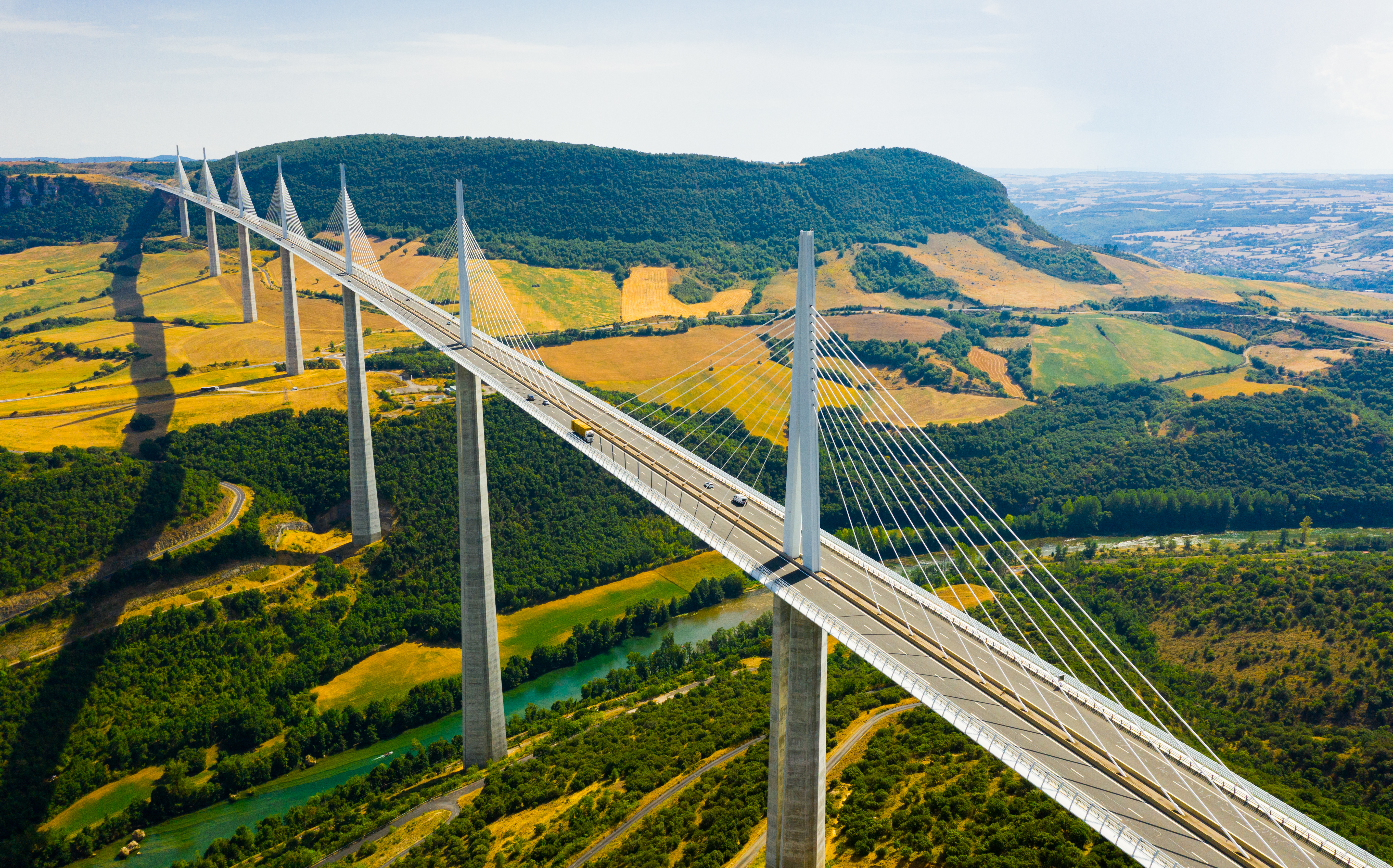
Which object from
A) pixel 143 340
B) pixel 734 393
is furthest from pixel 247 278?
pixel 734 393

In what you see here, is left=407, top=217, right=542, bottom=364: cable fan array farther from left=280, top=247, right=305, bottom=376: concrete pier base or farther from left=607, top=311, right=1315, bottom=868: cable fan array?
left=280, top=247, right=305, bottom=376: concrete pier base

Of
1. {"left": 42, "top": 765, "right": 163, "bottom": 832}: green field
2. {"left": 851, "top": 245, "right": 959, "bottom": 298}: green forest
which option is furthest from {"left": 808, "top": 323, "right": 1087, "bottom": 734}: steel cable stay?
{"left": 851, "top": 245, "right": 959, "bottom": 298}: green forest

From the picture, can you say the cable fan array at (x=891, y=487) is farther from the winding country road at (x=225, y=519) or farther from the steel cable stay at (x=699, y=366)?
the winding country road at (x=225, y=519)

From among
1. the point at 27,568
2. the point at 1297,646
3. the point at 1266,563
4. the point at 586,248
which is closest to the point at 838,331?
the point at 586,248

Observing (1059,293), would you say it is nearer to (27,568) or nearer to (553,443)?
(553,443)

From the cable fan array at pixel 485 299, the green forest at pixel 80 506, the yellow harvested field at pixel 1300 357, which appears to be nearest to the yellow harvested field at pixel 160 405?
the green forest at pixel 80 506
